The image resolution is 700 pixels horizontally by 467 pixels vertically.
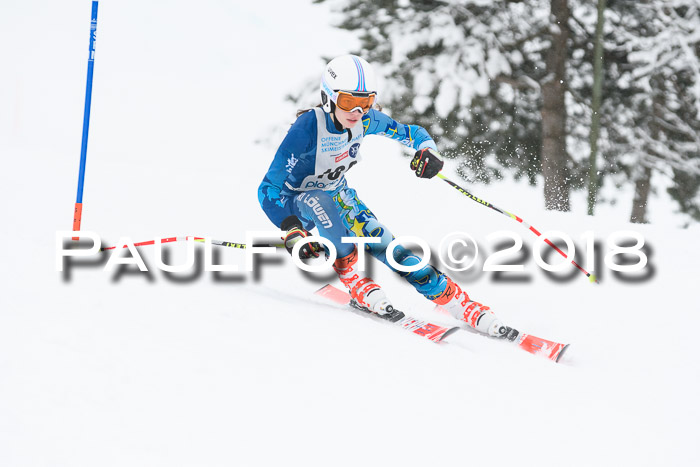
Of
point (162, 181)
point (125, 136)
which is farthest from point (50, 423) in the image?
point (125, 136)

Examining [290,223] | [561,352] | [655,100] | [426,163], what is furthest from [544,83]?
[290,223]

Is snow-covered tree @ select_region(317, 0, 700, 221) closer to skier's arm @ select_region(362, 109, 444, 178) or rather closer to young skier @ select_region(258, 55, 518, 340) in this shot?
skier's arm @ select_region(362, 109, 444, 178)

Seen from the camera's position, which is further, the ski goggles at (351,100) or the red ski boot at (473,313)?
the red ski boot at (473,313)

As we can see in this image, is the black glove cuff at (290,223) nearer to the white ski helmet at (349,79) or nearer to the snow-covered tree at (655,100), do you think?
the white ski helmet at (349,79)

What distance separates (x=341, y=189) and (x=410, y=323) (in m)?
1.04

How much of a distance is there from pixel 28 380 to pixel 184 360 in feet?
1.96

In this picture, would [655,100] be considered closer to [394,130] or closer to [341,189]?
[394,130]

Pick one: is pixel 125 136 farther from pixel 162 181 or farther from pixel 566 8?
pixel 566 8

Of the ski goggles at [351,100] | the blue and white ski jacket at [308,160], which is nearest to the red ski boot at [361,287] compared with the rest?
the blue and white ski jacket at [308,160]

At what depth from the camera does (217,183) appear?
9680 mm

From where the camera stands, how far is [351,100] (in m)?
3.92

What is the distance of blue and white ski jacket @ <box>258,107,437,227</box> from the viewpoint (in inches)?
158

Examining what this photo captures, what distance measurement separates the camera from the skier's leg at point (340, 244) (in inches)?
163

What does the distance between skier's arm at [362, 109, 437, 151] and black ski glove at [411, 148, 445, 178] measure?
179mm
